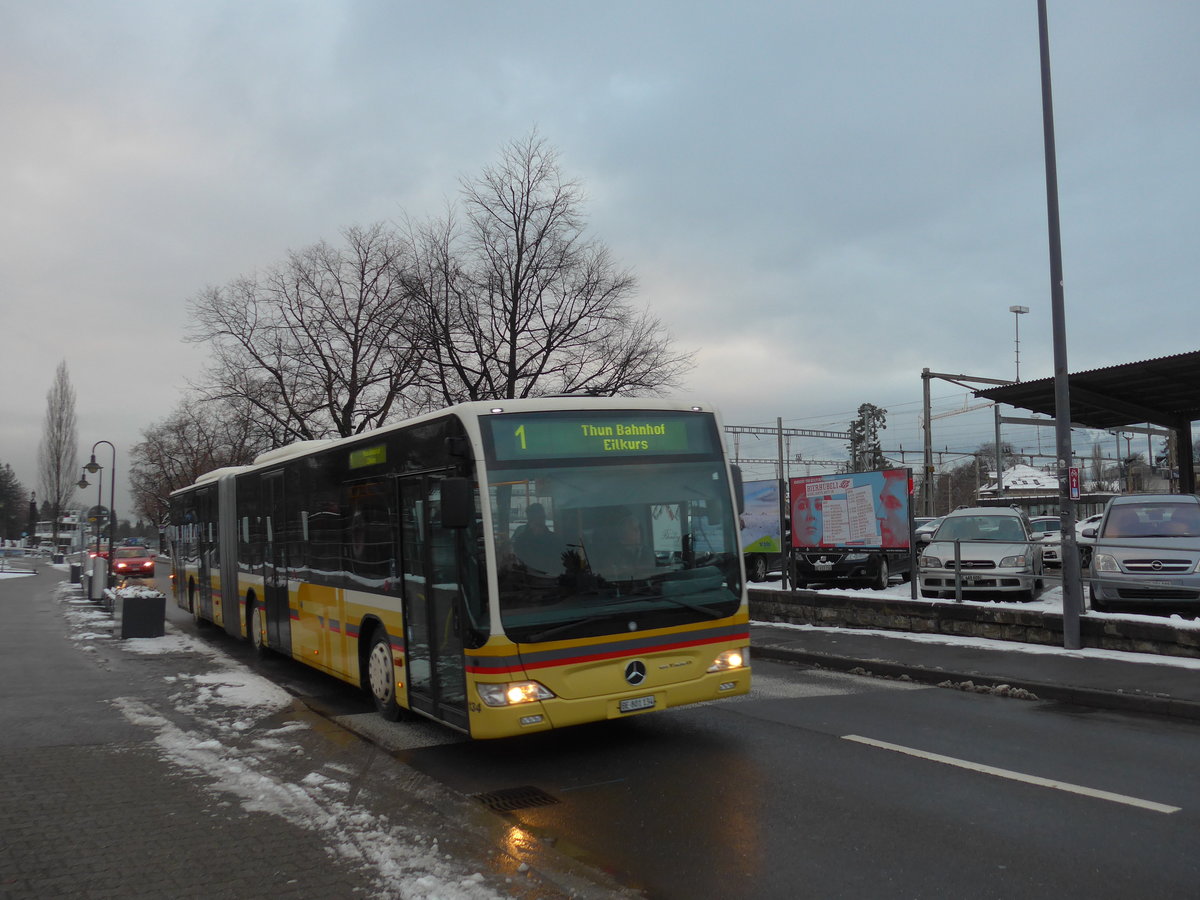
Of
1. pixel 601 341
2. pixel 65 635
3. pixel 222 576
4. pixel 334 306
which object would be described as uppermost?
pixel 334 306

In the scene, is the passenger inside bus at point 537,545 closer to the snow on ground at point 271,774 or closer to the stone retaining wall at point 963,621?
the snow on ground at point 271,774

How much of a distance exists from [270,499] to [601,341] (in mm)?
18787

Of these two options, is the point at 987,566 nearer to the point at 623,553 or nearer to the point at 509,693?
the point at 623,553

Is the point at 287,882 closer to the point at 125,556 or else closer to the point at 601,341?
the point at 601,341

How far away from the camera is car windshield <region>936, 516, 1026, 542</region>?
59.4 feet

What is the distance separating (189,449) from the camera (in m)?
68.1

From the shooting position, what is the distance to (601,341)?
3086cm

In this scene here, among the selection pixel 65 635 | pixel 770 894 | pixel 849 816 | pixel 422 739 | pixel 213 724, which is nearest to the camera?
pixel 770 894

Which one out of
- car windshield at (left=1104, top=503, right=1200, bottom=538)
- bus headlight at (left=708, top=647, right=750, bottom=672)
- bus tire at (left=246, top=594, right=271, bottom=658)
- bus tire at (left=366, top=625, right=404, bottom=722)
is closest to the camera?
bus headlight at (left=708, top=647, right=750, bottom=672)

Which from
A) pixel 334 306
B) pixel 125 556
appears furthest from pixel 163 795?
pixel 125 556

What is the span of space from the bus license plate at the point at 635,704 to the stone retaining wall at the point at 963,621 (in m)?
7.05

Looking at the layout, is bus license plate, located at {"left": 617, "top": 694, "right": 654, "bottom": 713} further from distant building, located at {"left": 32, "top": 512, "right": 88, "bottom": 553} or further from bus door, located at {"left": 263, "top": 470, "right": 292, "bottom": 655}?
distant building, located at {"left": 32, "top": 512, "right": 88, "bottom": 553}

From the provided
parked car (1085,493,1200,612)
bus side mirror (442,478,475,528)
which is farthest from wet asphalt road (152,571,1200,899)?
parked car (1085,493,1200,612)

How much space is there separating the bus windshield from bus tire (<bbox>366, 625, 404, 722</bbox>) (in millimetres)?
2390
